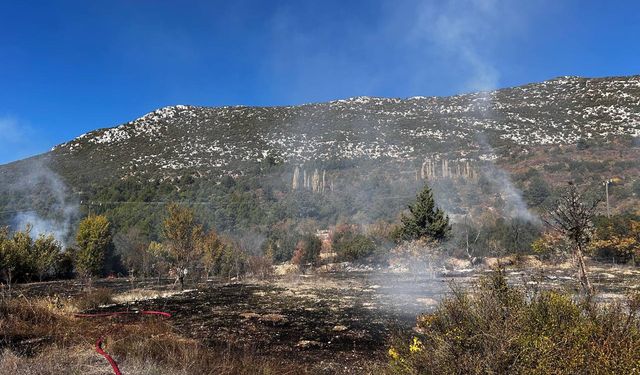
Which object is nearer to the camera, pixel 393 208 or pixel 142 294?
pixel 142 294

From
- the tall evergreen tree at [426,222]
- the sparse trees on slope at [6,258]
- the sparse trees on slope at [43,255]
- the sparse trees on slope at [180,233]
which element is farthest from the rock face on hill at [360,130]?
the sparse trees on slope at [180,233]

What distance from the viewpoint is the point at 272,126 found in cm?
10725

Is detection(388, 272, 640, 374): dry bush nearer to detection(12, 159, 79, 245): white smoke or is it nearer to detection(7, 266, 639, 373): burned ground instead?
detection(7, 266, 639, 373): burned ground

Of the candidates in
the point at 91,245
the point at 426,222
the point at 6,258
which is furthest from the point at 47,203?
the point at 426,222

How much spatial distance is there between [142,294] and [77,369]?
21.4 meters

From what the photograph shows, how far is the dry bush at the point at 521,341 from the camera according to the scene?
4180mm

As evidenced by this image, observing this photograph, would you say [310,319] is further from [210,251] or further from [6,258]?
[6,258]

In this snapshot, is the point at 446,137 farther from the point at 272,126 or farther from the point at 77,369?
the point at 77,369

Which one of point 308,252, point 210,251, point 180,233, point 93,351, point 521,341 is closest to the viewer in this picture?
point 521,341

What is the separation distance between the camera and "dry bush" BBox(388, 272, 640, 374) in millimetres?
4180

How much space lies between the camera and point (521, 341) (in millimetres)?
4473

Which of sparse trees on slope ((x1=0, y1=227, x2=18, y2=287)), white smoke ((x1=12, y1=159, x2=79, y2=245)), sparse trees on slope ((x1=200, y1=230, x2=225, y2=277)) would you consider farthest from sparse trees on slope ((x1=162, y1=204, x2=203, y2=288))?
white smoke ((x1=12, y1=159, x2=79, y2=245))

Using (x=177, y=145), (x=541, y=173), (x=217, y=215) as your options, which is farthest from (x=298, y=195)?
(x=541, y=173)

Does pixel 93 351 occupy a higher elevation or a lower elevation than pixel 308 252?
higher
